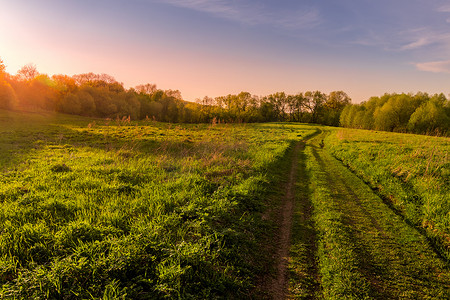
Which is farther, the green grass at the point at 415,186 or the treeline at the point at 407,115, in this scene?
the treeline at the point at 407,115

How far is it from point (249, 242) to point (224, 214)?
118cm

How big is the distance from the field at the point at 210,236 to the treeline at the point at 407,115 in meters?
51.6

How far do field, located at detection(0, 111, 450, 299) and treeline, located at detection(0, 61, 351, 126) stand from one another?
19.4 metres

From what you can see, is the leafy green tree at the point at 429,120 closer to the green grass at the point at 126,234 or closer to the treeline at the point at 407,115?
the treeline at the point at 407,115

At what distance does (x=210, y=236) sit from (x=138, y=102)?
77.1m

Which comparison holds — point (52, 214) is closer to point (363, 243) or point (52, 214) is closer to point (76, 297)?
point (76, 297)

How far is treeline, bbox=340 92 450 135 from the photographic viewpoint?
162 ft

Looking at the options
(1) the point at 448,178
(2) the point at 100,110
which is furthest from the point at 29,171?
(2) the point at 100,110

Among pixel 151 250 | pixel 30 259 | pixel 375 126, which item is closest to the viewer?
pixel 30 259

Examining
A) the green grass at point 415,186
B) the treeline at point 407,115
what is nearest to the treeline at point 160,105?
the treeline at point 407,115

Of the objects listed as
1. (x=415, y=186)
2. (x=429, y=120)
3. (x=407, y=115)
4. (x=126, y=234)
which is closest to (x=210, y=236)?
(x=126, y=234)

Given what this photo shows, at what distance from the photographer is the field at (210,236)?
3.75 m

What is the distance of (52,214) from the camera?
5.67 m

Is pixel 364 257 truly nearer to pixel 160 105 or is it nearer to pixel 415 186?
pixel 415 186
